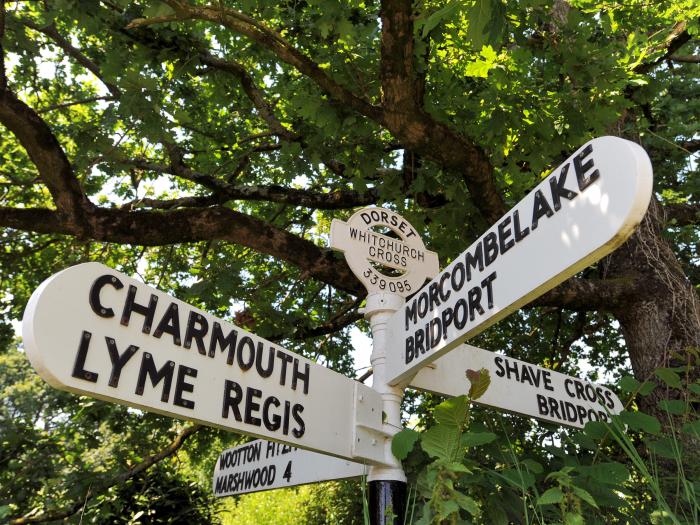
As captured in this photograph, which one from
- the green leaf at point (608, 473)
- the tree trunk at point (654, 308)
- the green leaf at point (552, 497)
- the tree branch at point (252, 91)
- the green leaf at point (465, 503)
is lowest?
the green leaf at point (465, 503)

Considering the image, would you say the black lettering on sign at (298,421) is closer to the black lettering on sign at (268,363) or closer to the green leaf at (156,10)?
the black lettering on sign at (268,363)

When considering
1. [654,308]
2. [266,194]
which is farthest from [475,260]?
[266,194]

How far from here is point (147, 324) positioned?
159 cm

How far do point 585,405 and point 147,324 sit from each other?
205cm

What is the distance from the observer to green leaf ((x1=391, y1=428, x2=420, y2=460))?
6.09ft

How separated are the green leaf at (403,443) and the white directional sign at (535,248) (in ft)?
0.83

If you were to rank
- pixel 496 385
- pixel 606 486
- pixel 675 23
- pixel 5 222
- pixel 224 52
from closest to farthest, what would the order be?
pixel 606 486
pixel 496 385
pixel 5 222
pixel 675 23
pixel 224 52

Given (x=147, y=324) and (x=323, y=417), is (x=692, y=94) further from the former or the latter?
(x=147, y=324)

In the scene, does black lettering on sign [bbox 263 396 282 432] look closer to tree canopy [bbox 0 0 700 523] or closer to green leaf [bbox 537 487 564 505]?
green leaf [bbox 537 487 564 505]

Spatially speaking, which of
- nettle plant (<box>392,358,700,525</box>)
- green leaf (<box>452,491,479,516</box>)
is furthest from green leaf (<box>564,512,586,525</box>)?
green leaf (<box>452,491,479,516</box>)

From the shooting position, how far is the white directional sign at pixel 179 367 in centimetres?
137

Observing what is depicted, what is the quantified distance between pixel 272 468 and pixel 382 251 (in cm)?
114

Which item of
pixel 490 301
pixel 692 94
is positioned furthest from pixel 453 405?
pixel 692 94

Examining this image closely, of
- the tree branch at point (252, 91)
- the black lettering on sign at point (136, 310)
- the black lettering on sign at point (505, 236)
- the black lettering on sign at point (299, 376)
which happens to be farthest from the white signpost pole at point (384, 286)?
the tree branch at point (252, 91)
